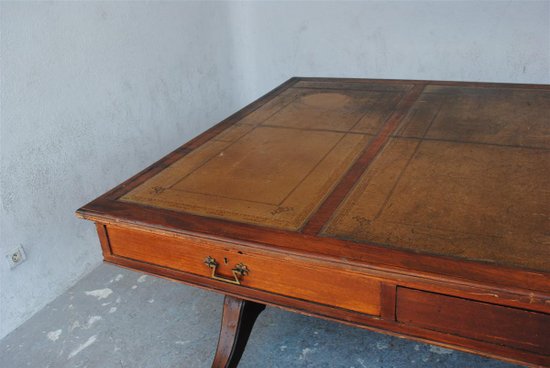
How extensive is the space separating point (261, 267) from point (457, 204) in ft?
1.79

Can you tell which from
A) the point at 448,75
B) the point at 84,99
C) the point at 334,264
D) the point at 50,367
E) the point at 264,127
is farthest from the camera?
the point at 448,75

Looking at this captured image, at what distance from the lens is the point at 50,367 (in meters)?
2.01

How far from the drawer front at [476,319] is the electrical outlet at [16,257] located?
1.63 meters

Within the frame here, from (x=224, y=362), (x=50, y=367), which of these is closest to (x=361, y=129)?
(x=224, y=362)

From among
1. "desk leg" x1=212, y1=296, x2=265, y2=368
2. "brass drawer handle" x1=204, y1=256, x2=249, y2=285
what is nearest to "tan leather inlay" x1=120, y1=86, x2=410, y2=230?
"brass drawer handle" x1=204, y1=256, x2=249, y2=285

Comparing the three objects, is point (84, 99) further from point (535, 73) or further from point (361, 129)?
point (535, 73)

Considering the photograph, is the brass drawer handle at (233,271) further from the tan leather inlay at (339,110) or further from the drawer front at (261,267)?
the tan leather inlay at (339,110)

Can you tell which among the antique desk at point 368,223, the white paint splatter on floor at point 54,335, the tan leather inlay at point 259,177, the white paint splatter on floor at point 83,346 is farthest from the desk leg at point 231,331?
the white paint splatter on floor at point 54,335

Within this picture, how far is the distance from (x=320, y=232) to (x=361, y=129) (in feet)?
2.57

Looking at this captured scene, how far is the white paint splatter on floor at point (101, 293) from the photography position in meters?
2.41

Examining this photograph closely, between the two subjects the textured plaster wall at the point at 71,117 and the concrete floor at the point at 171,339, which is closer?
the concrete floor at the point at 171,339

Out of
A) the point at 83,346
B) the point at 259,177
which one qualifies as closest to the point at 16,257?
the point at 83,346

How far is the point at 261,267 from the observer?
1.40m

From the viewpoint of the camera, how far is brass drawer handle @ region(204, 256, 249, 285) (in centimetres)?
143
